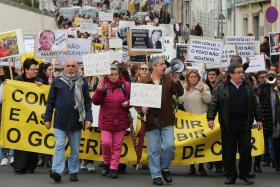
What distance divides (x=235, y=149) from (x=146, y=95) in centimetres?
143

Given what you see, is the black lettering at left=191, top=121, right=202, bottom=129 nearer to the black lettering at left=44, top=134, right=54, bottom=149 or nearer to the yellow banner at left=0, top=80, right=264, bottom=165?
the yellow banner at left=0, top=80, right=264, bottom=165

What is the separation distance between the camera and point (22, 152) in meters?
14.7

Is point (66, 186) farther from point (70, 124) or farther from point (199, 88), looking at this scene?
point (199, 88)

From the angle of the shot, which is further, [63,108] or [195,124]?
[195,124]

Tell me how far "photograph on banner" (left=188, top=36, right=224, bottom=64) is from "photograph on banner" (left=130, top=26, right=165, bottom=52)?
4.84 feet

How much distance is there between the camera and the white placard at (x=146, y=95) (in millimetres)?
13305

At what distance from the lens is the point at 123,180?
1391 centimetres

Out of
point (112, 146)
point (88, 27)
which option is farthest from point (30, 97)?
point (88, 27)

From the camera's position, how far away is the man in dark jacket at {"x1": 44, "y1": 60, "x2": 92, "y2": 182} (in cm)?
1354

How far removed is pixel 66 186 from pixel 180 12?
5872 centimetres

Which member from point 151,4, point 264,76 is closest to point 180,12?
point 151,4

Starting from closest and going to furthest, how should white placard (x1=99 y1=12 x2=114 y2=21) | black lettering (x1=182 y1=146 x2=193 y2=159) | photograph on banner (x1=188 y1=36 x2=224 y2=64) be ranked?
1. black lettering (x1=182 y1=146 x2=193 y2=159)
2. photograph on banner (x1=188 y1=36 x2=224 y2=64)
3. white placard (x1=99 y1=12 x2=114 y2=21)

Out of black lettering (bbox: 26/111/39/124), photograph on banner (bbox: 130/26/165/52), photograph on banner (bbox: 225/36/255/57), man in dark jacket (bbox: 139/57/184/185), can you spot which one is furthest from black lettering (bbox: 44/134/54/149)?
photograph on banner (bbox: 225/36/255/57)

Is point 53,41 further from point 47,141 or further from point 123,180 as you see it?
point 123,180
